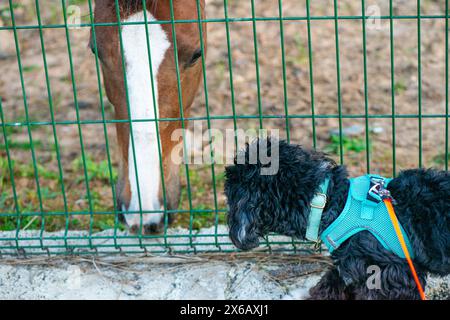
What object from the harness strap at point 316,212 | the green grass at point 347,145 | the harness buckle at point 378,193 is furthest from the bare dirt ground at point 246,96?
the harness buckle at point 378,193

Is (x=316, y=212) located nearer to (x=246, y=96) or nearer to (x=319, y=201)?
(x=319, y=201)

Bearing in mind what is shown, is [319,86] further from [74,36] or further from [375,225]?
[375,225]

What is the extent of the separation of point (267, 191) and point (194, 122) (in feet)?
10.3

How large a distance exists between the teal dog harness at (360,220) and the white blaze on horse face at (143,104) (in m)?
1.01

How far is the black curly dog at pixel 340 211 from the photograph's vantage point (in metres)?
2.99

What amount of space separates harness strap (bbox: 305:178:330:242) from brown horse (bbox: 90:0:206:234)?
3.16 feet

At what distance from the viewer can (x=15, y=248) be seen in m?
4.05

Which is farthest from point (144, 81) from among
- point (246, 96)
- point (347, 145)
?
point (246, 96)

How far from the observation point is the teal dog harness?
3.02 metres

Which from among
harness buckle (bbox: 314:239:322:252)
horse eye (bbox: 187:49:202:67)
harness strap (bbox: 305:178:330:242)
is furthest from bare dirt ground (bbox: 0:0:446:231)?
harness strap (bbox: 305:178:330:242)

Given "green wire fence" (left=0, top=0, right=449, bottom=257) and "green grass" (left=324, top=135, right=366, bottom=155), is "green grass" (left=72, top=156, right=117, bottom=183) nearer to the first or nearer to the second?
"green wire fence" (left=0, top=0, right=449, bottom=257)

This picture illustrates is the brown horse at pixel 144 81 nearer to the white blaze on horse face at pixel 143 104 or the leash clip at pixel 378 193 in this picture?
the white blaze on horse face at pixel 143 104

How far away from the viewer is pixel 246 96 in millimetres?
6426
